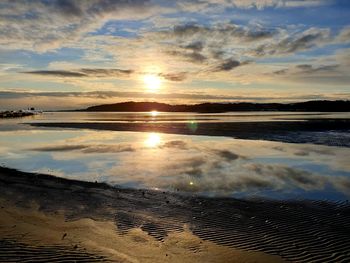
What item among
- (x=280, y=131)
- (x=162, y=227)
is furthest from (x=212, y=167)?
(x=280, y=131)

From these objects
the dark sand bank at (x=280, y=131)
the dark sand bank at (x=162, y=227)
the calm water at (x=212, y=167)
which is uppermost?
the dark sand bank at (x=280, y=131)

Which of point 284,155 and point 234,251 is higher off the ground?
point 284,155

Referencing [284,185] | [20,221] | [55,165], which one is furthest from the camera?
[55,165]

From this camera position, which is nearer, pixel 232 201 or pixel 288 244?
pixel 288 244

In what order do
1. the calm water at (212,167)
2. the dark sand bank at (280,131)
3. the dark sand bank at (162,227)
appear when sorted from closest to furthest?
1. the dark sand bank at (162,227)
2. the calm water at (212,167)
3. the dark sand bank at (280,131)

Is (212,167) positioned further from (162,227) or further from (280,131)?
(280,131)

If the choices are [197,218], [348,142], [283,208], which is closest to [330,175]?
[283,208]

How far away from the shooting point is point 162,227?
11.7 meters

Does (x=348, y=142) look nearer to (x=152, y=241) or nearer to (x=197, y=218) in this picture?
(x=197, y=218)

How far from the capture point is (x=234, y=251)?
32.5 feet

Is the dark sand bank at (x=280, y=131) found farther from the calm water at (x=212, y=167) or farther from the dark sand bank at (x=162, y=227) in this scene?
the dark sand bank at (x=162, y=227)

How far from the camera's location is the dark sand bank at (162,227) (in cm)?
948

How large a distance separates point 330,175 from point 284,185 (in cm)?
382

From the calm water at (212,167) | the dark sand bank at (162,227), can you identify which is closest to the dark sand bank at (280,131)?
the calm water at (212,167)
